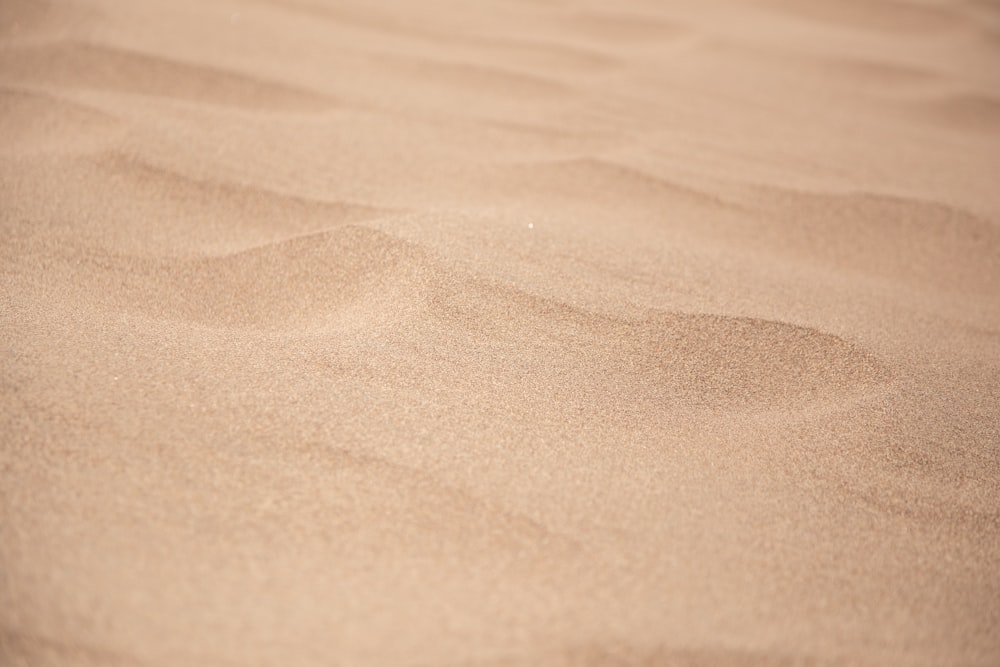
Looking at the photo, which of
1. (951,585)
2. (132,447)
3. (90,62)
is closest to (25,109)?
(90,62)

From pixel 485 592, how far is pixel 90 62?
1.30 meters

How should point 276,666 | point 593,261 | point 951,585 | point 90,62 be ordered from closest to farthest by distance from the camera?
point 276,666, point 951,585, point 593,261, point 90,62

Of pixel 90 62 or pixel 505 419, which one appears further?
pixel 90 62

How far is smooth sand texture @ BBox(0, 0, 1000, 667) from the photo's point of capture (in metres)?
0.63

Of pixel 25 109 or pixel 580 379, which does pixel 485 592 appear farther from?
pixel 25 109

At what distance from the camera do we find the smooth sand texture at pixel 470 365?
0.63 meters

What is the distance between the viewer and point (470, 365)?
2.85 ft

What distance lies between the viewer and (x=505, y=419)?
2.62 ft

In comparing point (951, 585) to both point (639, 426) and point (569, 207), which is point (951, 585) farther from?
point (569, 207)

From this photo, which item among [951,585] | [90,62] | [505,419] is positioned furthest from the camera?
[90,62]

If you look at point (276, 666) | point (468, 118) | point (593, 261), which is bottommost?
point (276, 666)

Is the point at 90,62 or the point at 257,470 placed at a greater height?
the point at 90,62

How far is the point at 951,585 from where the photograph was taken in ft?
2.29

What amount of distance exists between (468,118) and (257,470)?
3.08 feet
